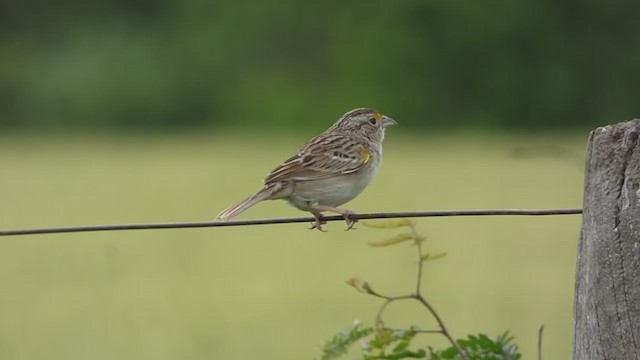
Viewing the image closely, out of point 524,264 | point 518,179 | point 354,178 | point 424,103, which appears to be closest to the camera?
point 354,178

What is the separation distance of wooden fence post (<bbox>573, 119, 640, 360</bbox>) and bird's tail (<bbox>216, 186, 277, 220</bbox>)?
2.10 m

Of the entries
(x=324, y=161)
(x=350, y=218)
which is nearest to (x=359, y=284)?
(x=350, y=218)

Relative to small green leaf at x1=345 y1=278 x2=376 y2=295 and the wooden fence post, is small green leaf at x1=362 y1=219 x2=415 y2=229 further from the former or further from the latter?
the wooden fence post

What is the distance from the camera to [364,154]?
595 centimetres

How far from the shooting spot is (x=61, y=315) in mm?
9805

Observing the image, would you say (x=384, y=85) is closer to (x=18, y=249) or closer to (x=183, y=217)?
(x=183, y=217)

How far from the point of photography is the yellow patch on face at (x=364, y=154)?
232 inches

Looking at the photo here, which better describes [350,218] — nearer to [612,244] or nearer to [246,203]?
[246,203]

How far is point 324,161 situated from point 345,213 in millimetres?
827

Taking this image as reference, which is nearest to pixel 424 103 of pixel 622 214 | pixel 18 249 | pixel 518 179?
pixel 518 179

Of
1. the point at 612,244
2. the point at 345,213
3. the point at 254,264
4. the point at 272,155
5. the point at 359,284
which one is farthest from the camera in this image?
the point at 272,155

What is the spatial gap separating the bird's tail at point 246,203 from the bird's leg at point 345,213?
0.61ft

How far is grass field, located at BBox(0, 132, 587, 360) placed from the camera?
8602mm

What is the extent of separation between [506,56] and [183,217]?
47.4 feet
